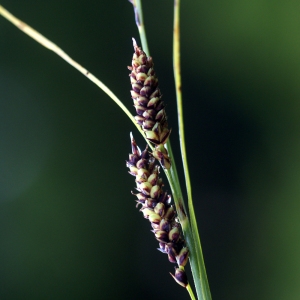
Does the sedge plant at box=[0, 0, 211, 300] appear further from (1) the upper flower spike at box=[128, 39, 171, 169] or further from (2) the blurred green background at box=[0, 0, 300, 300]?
(2) the blurred green background at box=[0, 0, 300, 300]

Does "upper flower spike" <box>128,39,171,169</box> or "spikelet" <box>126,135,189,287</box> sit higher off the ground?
"upper flower spike" <box>128,39,171,169</box>

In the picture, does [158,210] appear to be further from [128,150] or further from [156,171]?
[128,150]

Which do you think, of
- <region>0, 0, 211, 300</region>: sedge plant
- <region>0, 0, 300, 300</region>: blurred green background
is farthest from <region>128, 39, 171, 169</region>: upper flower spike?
<region>0, 0, 300, 300</region>: blurred green background

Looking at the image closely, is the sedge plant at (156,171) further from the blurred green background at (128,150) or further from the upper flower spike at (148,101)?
the blurred green background at (128,150)

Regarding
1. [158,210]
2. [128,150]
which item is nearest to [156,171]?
[158,210]

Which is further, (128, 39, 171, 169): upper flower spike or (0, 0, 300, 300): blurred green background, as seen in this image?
(0, 0, 300, 300): blurred green background

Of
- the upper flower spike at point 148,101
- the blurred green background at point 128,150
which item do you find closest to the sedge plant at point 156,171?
the upper flower spike at point 148,101
